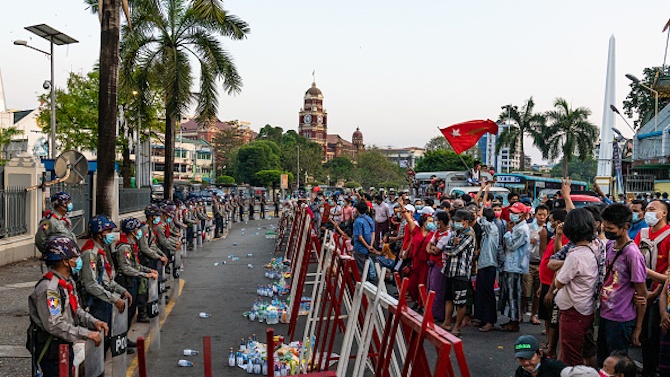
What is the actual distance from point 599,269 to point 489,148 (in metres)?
62.9

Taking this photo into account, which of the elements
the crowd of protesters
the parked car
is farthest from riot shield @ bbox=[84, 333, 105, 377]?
the parked car

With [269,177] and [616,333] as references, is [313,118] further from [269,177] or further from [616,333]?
[616,333]

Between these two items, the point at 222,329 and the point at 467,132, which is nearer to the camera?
the point at 222,329

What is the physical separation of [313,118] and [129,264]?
121 m

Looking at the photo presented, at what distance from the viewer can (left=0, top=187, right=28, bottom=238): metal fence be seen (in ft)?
40.1

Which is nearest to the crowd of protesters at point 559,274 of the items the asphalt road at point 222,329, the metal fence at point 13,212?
the asphalt road at point 222,329

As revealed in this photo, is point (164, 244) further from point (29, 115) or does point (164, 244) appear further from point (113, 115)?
point (29, 115)

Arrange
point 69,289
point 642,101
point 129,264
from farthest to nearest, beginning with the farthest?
point 642,101, point 129,264, point 69,289

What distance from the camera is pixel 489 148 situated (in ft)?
213

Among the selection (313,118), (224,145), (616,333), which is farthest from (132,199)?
(313,118)

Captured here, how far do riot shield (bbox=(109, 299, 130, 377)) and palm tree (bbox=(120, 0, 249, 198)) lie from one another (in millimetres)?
14753

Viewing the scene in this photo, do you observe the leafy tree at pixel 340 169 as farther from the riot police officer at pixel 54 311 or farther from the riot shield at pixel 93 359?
the riot police officer at pixel 54 311

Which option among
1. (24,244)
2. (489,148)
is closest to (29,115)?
(489,148)

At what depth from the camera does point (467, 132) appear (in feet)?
60.8
